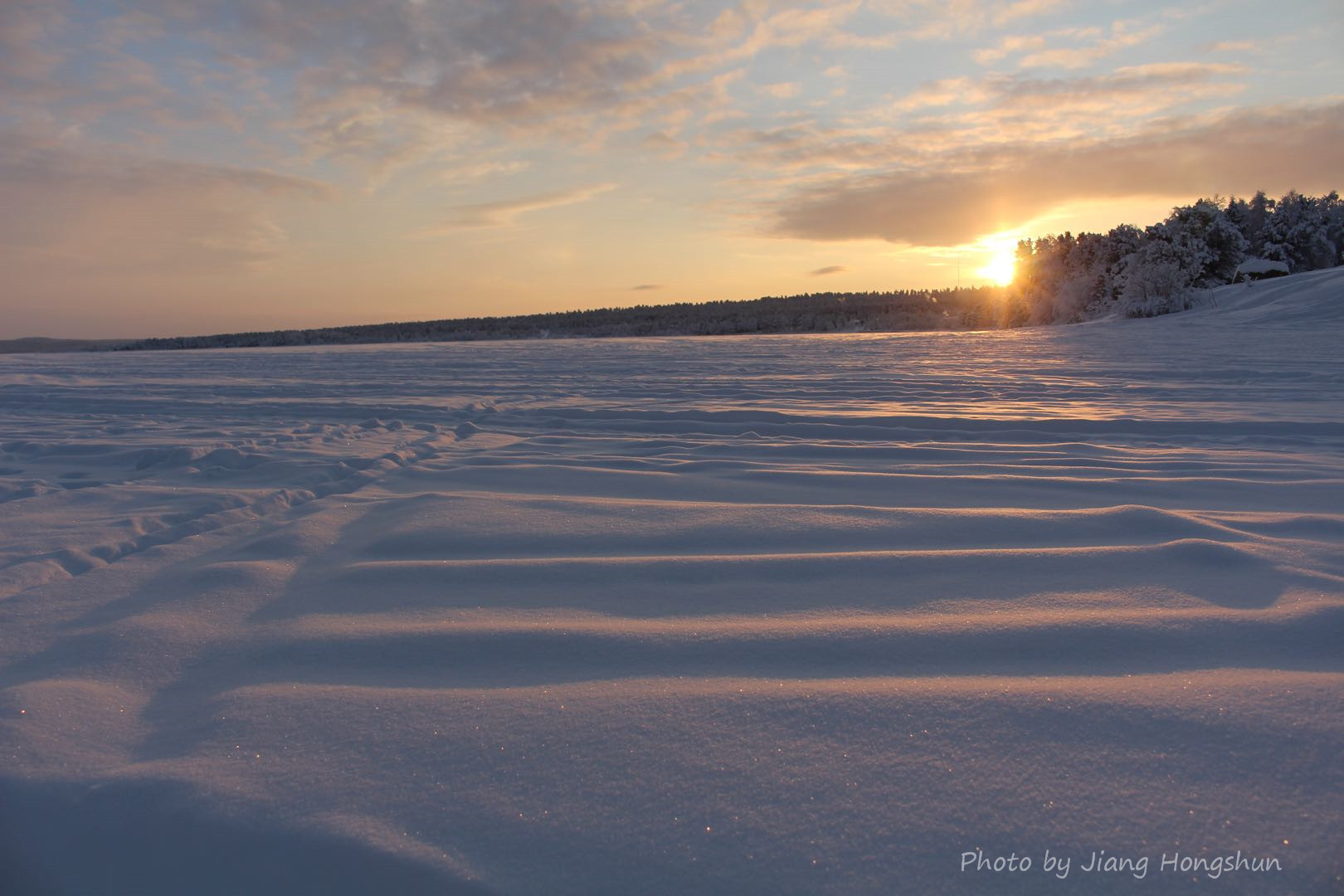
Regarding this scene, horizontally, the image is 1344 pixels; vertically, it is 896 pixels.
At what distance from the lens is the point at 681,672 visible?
5.09 feet

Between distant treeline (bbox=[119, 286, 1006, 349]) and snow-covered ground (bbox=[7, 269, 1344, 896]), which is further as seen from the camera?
distant treeline (bbox=[119, 286, 1006, 349])

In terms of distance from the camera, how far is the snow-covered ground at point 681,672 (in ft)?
3.54

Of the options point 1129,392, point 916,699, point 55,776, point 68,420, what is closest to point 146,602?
point 55,776

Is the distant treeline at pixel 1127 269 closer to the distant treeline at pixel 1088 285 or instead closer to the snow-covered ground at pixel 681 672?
the distant treeline at pixel 1088 285

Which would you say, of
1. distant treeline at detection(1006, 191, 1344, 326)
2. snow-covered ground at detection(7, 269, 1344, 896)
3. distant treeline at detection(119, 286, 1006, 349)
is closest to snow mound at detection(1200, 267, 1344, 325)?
distant treeline at detection(1006, 191, 1344, 326)

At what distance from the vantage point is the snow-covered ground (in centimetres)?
108

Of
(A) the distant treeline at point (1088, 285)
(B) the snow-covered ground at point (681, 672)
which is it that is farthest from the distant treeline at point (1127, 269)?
(B) the snow-covered ground at point (681, 672)

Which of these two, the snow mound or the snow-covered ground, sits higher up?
the snow mound

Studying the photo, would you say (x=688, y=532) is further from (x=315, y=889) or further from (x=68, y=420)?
(x=68, y=420)

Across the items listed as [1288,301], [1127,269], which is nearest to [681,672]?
[1288,301]

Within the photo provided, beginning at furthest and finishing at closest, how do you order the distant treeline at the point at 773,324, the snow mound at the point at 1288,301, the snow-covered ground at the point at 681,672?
1. the distant treeline at the point at 773,324
2. the snow mound at the point at 1288,301
3. the snow-covered ground at the point at 681,672

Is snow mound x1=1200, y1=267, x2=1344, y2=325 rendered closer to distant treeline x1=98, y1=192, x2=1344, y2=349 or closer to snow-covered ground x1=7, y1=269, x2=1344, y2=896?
distant treeline x1=98, y1=192, x2=1344, y2=349

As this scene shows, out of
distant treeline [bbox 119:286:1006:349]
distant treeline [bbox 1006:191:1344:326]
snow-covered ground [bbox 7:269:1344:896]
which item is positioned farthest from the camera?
distant treeline [bbox 119:286:1006:349]

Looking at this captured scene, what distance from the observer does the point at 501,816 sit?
1145 mm
